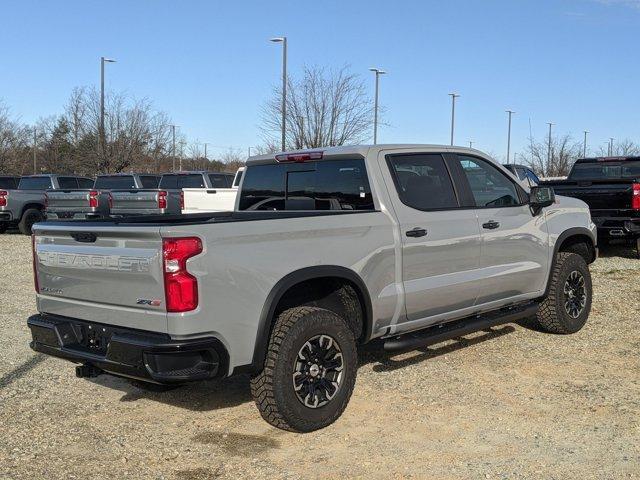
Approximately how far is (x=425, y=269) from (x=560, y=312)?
2248mm

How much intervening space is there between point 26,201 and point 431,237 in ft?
56.1

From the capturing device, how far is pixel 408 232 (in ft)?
16.6

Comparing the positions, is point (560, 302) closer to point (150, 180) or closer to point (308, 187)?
point (308, 187)

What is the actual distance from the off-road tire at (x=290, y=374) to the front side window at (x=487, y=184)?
2.00 metres

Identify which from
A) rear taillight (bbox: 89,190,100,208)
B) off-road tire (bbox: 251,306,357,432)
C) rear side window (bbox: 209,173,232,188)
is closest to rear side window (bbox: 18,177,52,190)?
rear taillight (bbox: 89,190,100,208)

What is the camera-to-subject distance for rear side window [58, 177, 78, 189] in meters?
20.2

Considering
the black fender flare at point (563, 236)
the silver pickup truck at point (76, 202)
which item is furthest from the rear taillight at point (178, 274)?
the silver pickup truck at point (76, 202)

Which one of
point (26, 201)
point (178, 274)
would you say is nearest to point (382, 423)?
point (178, 274)

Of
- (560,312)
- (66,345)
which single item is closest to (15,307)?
(66,345)

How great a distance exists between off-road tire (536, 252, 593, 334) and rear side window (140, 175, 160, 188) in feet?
50.8

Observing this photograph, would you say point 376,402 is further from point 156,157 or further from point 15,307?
point 156,157

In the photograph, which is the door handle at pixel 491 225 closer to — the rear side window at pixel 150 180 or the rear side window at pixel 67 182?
the rear side window at pixel 150 180

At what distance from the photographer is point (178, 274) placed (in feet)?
12.6

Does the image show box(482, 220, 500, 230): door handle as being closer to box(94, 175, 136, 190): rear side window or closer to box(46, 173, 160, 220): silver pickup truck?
box(46, 173, 160, 220): silver pickup truck
